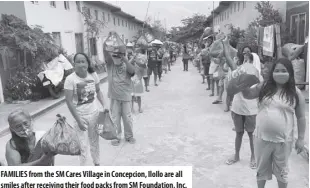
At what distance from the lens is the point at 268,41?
9594 mm

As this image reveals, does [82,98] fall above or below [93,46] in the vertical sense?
below

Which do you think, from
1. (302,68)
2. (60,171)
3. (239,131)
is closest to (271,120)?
(239,131)

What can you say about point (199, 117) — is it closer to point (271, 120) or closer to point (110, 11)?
point (271, 120)

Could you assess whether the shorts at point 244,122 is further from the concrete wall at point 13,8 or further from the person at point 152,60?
the concrete wall at point 13,8

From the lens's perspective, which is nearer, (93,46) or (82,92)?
(82,92)

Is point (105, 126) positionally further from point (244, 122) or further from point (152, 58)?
point (152, 58)

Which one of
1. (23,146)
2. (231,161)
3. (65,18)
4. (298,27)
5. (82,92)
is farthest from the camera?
(65,18)

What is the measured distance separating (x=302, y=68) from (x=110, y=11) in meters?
17.5

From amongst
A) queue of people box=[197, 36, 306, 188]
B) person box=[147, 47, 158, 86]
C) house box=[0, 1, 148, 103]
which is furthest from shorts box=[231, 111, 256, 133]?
house box=[0, 1, 148, 103]

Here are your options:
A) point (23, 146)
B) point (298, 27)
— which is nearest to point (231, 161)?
point (23, 146)

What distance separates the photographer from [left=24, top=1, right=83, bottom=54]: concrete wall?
10.7 meters

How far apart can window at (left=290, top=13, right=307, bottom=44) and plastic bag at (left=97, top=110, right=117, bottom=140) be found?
7.35 m

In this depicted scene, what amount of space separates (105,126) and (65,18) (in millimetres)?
11776

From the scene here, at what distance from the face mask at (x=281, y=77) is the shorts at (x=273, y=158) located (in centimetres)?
55
